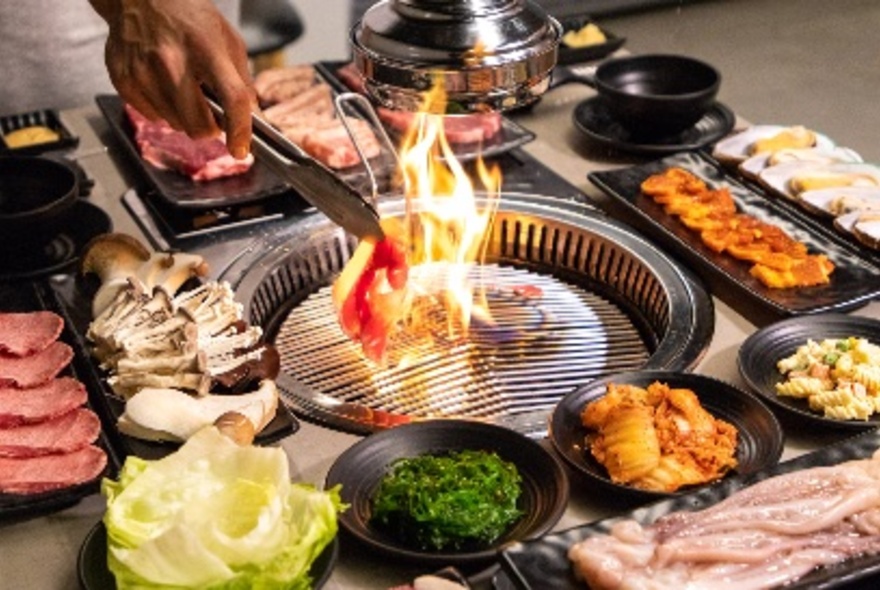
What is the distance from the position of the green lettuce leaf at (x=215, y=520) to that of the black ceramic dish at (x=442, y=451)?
0.56 ft

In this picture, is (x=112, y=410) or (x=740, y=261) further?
(x=740, y=261)

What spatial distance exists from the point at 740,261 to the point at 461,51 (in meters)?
1.17

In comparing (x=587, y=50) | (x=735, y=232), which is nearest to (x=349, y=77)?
(x=587, y=50)

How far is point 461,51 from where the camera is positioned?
2088mm

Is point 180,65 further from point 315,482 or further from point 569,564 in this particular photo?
point 569,564

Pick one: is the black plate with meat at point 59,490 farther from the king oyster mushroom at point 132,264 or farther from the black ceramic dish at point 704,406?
the black ceramic dish at point 704,406

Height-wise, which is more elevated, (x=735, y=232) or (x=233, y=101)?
(x=233, y=101)

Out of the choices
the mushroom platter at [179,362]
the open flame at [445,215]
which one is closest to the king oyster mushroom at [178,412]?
the mushroom platter at [179,362]

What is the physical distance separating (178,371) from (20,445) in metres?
0.32

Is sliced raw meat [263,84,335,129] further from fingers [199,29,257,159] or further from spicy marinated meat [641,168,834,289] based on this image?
fingers [199,29,257,159]

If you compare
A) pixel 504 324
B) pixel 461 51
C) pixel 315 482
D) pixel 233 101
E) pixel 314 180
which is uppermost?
pixel 461 51

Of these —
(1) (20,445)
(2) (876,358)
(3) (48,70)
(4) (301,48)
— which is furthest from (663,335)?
(4) (301,48)

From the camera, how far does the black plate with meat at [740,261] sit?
2.86 metres

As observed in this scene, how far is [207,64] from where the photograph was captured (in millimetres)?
2525
